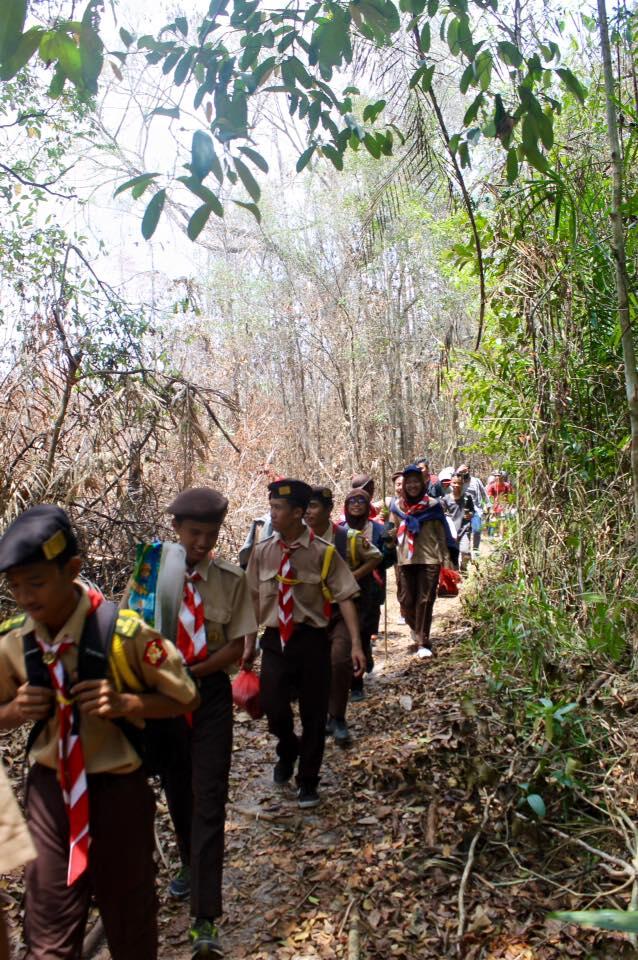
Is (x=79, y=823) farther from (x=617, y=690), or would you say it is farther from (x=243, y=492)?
(x=243, y=492)

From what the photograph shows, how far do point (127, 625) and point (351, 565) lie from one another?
424 cm

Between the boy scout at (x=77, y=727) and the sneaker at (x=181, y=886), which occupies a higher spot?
the boy scout at (x=77, y=727)

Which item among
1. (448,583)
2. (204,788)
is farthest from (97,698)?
(448,583)

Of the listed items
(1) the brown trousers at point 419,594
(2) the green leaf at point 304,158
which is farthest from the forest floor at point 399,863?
(2) the green leaf at point 304,158

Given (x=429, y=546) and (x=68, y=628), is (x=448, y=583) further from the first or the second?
(x=68, y=628)

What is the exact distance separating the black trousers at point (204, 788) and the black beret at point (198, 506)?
78cm

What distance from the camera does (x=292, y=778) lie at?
525cm

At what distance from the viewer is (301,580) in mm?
4781

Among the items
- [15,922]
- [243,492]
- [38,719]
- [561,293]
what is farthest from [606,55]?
[243,492]

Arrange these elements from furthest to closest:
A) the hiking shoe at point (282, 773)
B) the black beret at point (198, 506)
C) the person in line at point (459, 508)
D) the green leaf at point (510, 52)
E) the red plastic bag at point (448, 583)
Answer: the person in line at point (459, 508)
the red plastic bag at point (448, 583)
the hiking shoe at point (282, 773)
the black beret at point (198, 506)
the green leaf at point (510, 52)

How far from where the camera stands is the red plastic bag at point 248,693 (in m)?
4.48

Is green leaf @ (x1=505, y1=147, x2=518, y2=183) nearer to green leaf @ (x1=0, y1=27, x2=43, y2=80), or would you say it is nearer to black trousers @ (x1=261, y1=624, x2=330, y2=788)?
green leaf @ (x1=0, y1=27, x2=43, y2=80)

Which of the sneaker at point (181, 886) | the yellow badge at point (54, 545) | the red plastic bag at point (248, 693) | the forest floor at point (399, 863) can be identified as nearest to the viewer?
the yellow badge at point (54, 545)

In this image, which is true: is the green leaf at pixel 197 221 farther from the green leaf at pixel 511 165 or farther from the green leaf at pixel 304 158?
the green leaf at pixel 511 165
